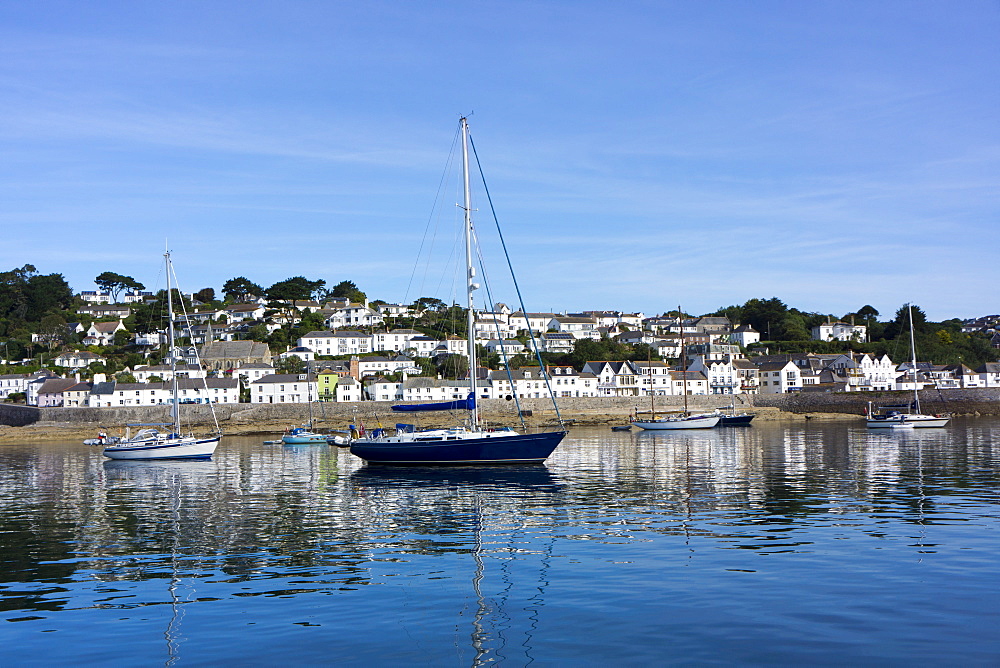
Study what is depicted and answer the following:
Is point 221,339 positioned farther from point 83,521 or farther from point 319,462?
point 83,521

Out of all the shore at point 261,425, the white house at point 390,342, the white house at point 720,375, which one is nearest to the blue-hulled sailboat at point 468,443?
the shore at point 261,425

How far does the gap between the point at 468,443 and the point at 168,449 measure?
23194mm

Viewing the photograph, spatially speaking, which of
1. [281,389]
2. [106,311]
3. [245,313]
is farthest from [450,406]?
[106,311]

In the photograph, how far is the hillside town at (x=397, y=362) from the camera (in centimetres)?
10981

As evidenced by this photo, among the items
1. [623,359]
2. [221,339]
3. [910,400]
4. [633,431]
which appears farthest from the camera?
[221,339]

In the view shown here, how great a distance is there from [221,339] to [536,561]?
480ft

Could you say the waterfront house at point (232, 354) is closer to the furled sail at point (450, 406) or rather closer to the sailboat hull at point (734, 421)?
the sailboat hull at point (734, 421)

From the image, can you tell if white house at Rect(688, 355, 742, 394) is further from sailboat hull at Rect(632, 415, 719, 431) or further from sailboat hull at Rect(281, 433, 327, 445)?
sailboat hull at Rect(281, 433, 327, 445)

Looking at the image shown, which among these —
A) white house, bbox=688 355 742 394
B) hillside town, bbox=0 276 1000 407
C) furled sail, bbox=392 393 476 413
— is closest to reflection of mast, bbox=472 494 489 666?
furled sail, bbox=392 393 476 413

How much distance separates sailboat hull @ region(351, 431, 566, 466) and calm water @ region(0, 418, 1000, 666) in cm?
451

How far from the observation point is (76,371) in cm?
13025

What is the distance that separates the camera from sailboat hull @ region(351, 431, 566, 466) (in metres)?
39.1

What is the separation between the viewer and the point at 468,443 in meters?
39.0

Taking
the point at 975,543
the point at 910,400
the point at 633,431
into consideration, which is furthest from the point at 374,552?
the point at 910,400
